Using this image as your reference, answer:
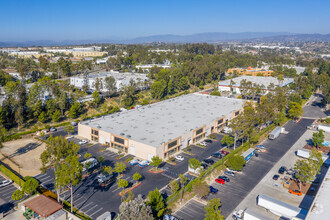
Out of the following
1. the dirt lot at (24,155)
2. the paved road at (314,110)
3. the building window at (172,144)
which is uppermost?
the building window at (172,144)

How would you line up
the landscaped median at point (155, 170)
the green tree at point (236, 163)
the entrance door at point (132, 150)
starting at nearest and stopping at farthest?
the green tree at point (236, 163) < the landscaped median at point (155, 170) < the entrance door at point (132, 150)

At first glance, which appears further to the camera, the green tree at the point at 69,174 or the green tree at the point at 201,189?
the green tree at the point at 201,189

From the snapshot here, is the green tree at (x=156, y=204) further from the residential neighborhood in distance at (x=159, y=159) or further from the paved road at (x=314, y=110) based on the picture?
the paved road at (x=314, y=110)

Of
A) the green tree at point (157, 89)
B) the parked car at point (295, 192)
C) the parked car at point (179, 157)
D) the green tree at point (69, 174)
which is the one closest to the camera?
the green tree at point (69, 174)

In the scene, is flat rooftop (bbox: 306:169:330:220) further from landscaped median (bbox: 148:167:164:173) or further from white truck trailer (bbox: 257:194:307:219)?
landscaped median (bbox: 148:167:164:173)

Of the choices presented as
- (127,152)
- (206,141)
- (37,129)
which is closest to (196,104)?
(206,141)

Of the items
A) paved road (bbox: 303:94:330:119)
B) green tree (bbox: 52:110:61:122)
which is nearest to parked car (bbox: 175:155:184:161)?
green tree (bbox: 52:110:61:122)

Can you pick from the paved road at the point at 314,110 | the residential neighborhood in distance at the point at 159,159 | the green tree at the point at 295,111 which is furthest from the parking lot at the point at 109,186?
the paved road at the point at 314,110

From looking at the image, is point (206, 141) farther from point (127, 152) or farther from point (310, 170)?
point (310, 170)

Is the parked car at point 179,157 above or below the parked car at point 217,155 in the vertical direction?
above
